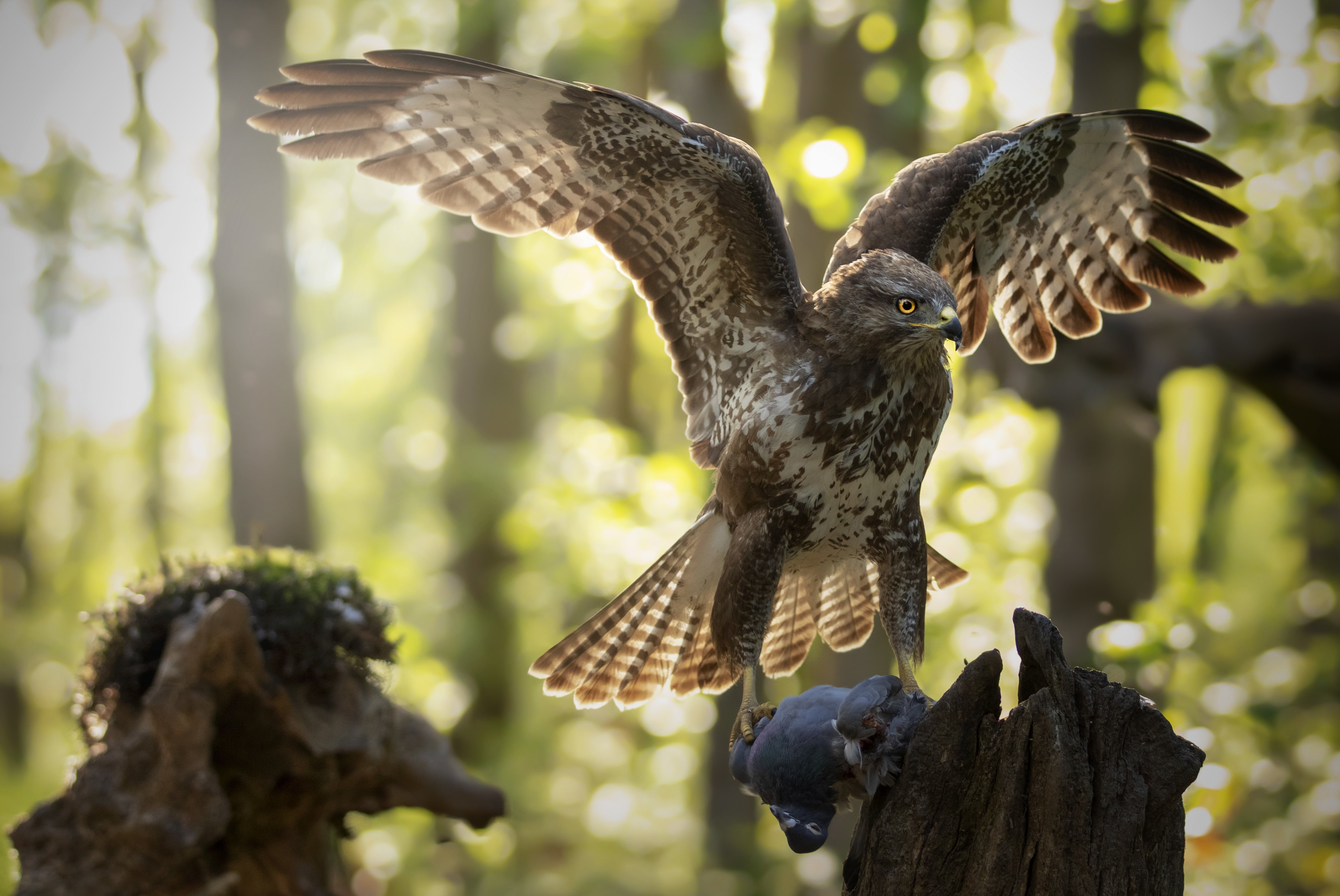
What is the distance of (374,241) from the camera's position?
17.2 m

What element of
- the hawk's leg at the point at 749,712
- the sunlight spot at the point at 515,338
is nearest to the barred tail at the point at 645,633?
the hawk's leg at the point at 749,712

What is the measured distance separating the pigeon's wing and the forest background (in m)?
1.90

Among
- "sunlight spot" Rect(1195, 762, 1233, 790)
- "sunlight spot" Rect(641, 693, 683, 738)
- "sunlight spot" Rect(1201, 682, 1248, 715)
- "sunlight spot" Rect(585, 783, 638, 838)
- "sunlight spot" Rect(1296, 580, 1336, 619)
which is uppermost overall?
"sunlight spot" Rect(1195, 762, 1233, 790)

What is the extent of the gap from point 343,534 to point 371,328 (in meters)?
4.89

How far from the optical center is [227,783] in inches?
141

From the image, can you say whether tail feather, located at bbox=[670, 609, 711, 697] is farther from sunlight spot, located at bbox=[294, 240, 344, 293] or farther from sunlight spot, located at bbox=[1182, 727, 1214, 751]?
sunlight spot, located at bbox=[294, 240, 344, 293]

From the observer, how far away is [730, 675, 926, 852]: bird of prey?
2.49 metres

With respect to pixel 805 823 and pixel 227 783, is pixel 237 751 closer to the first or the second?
pixel 227 783

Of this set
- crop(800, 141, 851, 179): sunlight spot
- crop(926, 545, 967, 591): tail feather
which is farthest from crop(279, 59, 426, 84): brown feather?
crop(800, 141, 851, 179): sunlight spot

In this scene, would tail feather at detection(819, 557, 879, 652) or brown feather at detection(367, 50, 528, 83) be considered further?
tail feather at detection(819, 557, 879, 652)

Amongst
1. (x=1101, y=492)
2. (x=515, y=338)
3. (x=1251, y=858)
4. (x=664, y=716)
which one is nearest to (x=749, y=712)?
(x=1101, y=492)

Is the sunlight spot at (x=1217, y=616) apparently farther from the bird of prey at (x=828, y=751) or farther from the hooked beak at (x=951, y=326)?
the hooked beak at (x=951, y=326)

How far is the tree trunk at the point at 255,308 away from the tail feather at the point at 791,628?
4.35 meters

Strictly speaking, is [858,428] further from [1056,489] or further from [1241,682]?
[1241,682]
